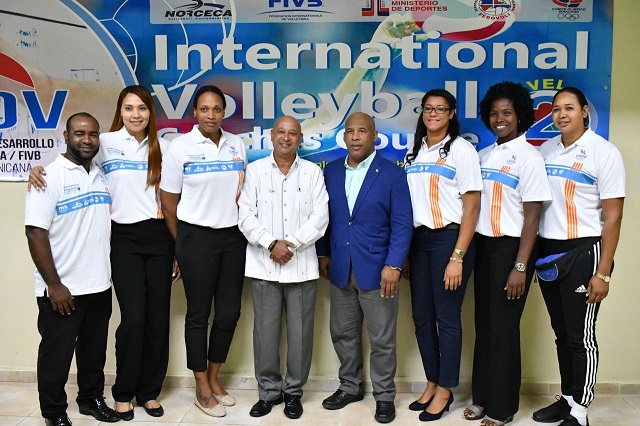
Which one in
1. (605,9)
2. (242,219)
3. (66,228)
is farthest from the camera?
(605,9)

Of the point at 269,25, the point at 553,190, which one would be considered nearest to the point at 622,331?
the point at 553,190

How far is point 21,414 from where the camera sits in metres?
3.27

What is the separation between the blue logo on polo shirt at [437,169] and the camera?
3037mm

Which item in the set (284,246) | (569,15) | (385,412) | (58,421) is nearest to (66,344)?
(58,421)

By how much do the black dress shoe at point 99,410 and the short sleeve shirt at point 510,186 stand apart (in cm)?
209

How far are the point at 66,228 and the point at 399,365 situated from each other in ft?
6.59

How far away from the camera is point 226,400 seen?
340cm

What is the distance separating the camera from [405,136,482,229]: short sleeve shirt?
3000 millimetres

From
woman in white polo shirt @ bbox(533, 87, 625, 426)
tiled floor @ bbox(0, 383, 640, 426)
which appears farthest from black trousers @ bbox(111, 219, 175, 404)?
woman in white polo shirt @ bbox(533, 87, 625, 426)

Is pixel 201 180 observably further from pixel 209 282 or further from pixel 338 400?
pixel 338 400

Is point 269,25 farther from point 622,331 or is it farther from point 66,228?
point 622,331

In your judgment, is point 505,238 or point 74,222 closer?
point 74,222

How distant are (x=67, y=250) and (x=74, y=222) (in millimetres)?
132

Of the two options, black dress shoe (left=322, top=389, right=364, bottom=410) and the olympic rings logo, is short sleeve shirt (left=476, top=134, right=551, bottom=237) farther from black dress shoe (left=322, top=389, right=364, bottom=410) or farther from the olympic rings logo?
black dress shoe (left=322, top=389, right=364, bottom=410)
